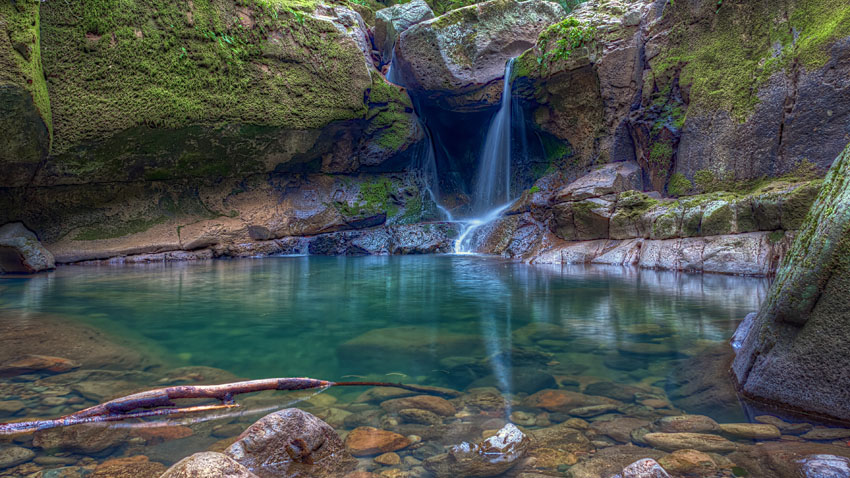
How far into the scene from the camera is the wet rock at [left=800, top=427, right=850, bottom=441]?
182 cm

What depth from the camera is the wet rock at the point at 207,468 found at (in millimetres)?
1351

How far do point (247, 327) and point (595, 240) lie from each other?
29.9 feet

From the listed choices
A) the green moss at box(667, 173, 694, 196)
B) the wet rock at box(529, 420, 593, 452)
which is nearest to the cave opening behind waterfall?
the green moss at box(667, 173, 694, 196)

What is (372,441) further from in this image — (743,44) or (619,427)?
(743,44)

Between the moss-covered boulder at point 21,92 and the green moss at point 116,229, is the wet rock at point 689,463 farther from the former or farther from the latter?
the green moss at point 116,229

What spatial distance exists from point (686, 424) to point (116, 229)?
51.6ft

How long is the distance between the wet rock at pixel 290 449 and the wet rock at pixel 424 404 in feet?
1.72

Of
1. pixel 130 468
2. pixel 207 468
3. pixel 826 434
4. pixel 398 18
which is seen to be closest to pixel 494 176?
pixel 398 18

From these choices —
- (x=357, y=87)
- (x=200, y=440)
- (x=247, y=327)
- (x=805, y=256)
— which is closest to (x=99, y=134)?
(x=357, y=87)

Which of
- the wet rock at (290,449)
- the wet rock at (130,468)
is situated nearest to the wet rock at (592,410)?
the wet rock at (290,449)

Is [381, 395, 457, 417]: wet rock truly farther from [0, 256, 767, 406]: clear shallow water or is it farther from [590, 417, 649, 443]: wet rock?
[590, 417, 649, 443]: wet rock

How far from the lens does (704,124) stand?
33.8 feet

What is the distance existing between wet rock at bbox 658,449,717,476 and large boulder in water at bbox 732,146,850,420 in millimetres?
701

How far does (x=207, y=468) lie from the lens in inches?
53.7
